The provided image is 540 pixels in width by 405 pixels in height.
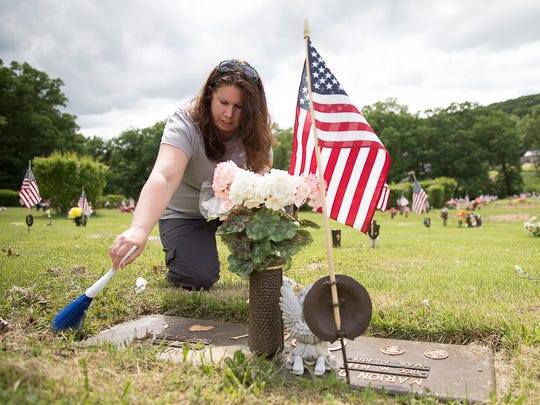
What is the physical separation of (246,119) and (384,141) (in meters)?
50.0

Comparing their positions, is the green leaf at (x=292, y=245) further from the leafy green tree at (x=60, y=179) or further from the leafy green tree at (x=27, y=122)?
the leafy green tree at (x=27, y=122)

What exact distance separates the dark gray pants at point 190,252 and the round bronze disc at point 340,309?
185 cm

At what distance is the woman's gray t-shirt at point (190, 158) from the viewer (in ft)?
10.9

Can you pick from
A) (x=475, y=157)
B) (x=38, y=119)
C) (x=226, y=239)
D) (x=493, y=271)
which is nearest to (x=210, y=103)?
(x=226, y=239)

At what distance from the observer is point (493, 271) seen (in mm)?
4711

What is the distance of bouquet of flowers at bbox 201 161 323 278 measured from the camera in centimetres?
226

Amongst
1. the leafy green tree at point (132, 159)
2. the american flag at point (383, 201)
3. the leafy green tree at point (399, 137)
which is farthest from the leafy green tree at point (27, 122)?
the american flag at point (383, 201)

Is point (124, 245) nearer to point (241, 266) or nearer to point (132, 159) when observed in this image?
point (241, 266)

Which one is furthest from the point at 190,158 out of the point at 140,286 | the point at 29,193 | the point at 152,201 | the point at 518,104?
the point at 518,104

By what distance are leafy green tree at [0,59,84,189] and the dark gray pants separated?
1534 inches

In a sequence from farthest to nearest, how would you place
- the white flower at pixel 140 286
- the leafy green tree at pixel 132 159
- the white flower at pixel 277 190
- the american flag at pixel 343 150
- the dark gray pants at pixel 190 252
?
the leafy green tree at pixel 132 159
the dark gray pants at pixel 190 252
the white flower at pixel 140 286
the american flag at pixel 343 150
the white flower at pixel 277 190

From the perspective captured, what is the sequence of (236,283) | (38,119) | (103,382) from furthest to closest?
(38,119)
(236,283)
(103,382)

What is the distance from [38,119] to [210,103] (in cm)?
4253

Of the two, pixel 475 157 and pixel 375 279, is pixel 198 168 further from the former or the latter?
pixel 475 157
